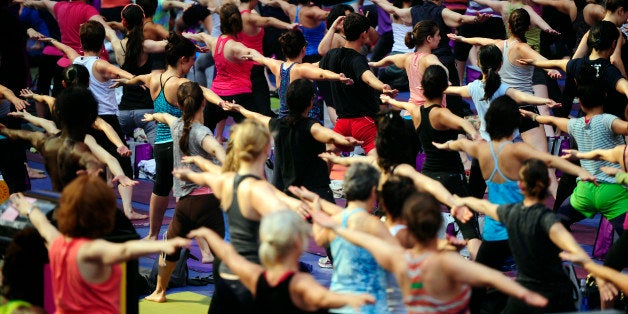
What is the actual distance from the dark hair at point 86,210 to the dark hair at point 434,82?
3.62 metres

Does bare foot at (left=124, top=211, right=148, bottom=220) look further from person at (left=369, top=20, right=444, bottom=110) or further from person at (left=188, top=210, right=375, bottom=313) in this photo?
person at (left=188, top=210, right=375, bottom=313)

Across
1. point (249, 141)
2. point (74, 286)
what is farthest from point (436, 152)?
point (74, 286)

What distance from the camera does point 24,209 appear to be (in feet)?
22.5

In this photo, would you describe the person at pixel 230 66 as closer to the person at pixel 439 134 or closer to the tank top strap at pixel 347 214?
the person at pixel 439 134

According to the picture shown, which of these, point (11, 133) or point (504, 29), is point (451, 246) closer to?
point (11, 133)

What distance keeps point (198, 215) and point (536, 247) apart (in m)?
3.04

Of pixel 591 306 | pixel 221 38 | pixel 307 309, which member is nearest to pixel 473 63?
pixel 221 38

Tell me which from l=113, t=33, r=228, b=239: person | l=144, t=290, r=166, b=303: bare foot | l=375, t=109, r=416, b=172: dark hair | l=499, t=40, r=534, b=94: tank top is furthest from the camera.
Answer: l=499, t=40, r=534, b=94: tank top

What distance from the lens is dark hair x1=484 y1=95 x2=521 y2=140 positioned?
7895 mm

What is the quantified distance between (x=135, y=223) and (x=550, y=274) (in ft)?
19.5

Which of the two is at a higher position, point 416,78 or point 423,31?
point 423,31

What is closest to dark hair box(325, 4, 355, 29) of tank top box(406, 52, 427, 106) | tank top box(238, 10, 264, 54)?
tank top box(238, 10, 264, 54)

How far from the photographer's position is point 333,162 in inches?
335

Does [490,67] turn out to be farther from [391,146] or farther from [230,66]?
[230,66]
